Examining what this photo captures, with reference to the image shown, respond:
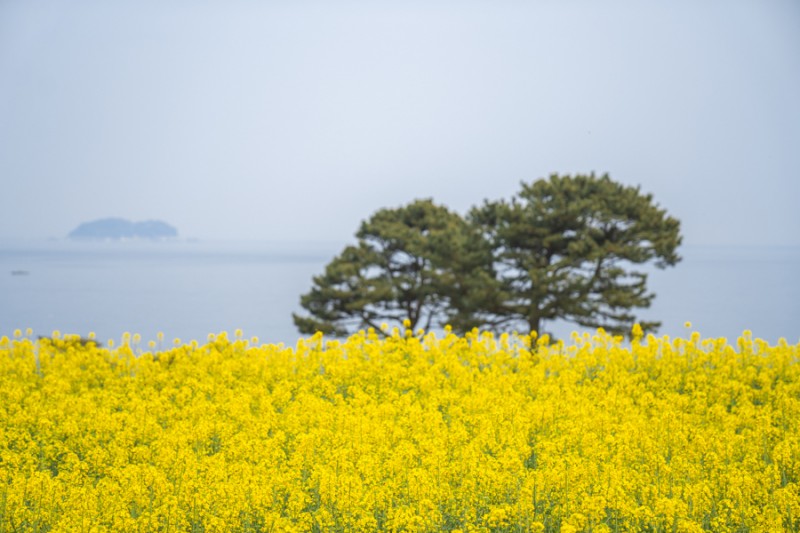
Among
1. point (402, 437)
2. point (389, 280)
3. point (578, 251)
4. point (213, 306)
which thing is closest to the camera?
point (402, 437)

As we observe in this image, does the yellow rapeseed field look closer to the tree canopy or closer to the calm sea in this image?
the tree canopy

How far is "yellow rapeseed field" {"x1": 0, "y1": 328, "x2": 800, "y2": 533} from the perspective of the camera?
7.31m

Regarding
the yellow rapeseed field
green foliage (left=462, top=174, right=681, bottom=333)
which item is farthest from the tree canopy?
the yellow rapeseed field

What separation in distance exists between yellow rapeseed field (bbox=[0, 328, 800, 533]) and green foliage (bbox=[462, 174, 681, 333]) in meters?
10.7

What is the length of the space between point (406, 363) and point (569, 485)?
6.25 meters

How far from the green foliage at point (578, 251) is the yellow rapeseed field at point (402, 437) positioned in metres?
10.7

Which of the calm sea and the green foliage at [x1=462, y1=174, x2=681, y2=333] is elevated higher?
the green foliage at [x1=462, y1=174, x2=681, y2=333]

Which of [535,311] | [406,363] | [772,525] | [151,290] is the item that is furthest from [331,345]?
[151,290]

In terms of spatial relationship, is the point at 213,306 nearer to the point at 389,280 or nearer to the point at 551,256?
the point at 389,280

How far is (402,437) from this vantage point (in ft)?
30.2

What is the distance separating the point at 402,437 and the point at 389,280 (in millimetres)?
21207

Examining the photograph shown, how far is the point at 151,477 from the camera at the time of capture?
7.72 metres

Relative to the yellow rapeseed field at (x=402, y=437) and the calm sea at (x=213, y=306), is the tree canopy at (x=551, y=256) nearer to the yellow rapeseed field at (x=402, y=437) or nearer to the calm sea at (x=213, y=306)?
the yellow rapeseed field at (x=402, y=437)

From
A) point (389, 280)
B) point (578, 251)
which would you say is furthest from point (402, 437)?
point (389, 280)
